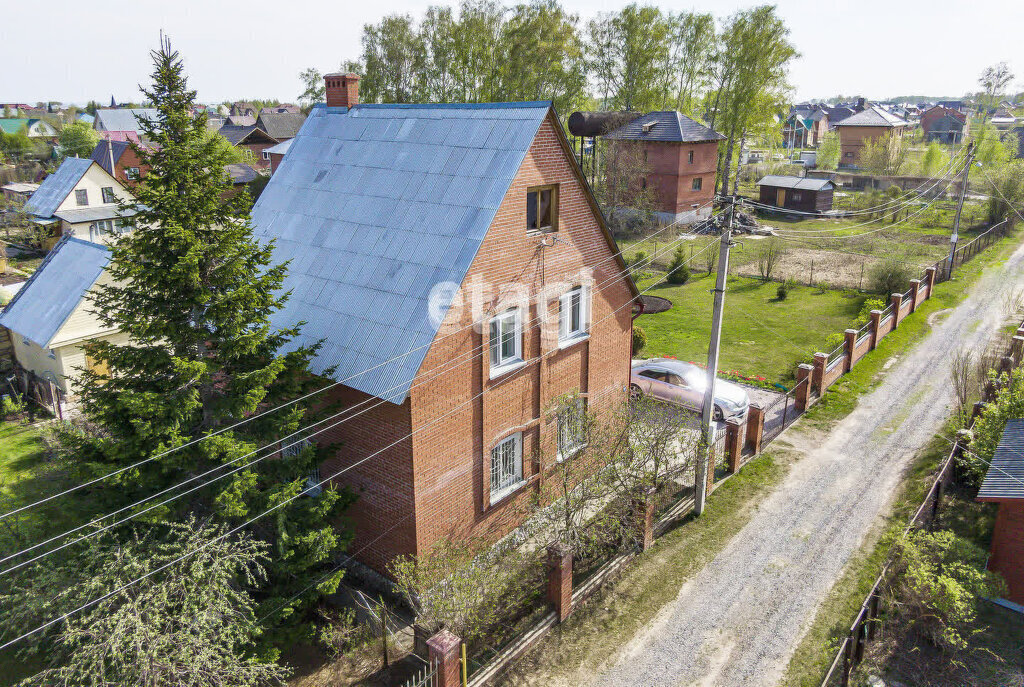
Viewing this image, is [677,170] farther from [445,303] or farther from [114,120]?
[114,120]

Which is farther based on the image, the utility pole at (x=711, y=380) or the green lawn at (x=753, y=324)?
the green lawn at (x=753, y=324)

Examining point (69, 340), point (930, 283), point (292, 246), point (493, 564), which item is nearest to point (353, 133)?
point (292, 246)

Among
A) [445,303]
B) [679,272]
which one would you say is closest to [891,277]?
[679,272]

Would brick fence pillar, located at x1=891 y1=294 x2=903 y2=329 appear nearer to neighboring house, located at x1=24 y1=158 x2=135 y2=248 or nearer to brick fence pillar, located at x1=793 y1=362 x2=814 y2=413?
brick fence pillar, located at x1=793 y1=362 x2=814 y2=413

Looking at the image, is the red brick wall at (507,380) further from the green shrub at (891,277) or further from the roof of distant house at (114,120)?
the roof of distant house at (114,120)

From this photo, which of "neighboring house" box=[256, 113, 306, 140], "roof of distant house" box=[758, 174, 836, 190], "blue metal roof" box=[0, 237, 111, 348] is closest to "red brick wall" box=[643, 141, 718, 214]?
"roof of distant house" box=[758, 174, 836, 190]

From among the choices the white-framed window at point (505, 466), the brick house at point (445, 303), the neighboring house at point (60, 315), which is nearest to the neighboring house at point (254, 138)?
the neighboring house at point (60, 315)
